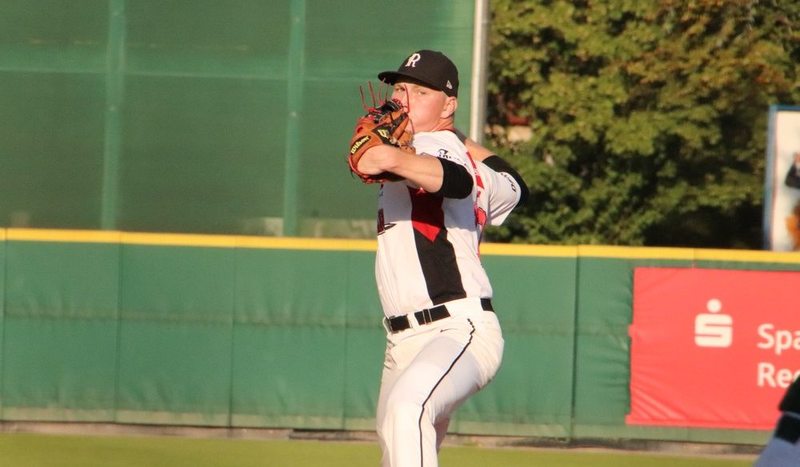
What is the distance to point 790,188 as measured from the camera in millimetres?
11070

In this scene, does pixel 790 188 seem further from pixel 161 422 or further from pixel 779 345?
pixel 161 422

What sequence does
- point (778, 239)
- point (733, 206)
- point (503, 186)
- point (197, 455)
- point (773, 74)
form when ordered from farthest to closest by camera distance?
point (733, 206) < point (773, 74) < point (778, 239) < point (197, 455) < point (503, 186)

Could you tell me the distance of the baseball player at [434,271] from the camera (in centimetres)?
505

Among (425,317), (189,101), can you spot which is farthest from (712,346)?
(425,317)

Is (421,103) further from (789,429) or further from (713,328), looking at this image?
(713,328)

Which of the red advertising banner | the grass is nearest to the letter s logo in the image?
the red advertising banner

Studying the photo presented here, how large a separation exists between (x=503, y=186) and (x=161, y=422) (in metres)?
5.28

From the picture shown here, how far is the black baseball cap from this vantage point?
539cm

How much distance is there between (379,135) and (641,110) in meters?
16.6

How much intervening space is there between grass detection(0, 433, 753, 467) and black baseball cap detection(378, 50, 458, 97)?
4177 millimetres

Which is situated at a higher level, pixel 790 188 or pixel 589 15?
pixel 589 15

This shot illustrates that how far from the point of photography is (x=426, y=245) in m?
5.32

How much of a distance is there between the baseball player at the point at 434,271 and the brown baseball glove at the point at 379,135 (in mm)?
85

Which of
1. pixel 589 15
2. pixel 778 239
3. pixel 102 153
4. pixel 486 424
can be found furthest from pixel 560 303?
pixel 589 15
